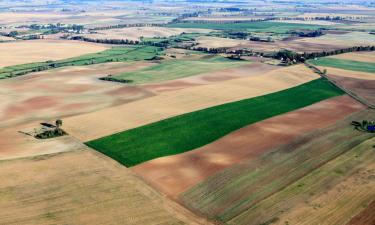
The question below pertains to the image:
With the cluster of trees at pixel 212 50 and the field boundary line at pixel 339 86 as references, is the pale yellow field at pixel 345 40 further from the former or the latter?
the field boundary line at pixel 339 86

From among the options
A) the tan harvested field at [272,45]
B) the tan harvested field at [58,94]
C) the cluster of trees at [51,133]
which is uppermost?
the tan harvested field at [272,45]

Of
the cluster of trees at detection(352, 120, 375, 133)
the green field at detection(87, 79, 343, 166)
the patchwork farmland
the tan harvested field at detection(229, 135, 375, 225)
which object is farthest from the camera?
the cluster of trees at detection(352, 120, 375, 133)

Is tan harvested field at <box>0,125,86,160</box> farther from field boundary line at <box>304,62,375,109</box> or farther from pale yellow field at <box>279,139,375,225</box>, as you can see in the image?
field boundary line at <box>304,62,375,109</box>

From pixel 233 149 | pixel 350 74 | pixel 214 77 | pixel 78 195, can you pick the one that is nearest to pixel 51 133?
pixel 78 195

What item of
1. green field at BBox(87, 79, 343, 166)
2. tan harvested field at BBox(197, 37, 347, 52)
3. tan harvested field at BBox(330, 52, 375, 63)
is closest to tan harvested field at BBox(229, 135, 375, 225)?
green field at BBox(87, 79, 343, 166)

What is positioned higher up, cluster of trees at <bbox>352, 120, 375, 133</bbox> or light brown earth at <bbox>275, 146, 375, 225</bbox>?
cluster of trees at <bbox>352, 120, 375, 133</bbox>

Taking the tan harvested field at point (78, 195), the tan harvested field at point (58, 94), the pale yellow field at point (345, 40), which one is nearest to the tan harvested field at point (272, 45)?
the pale yellow field at point (345, 40)
